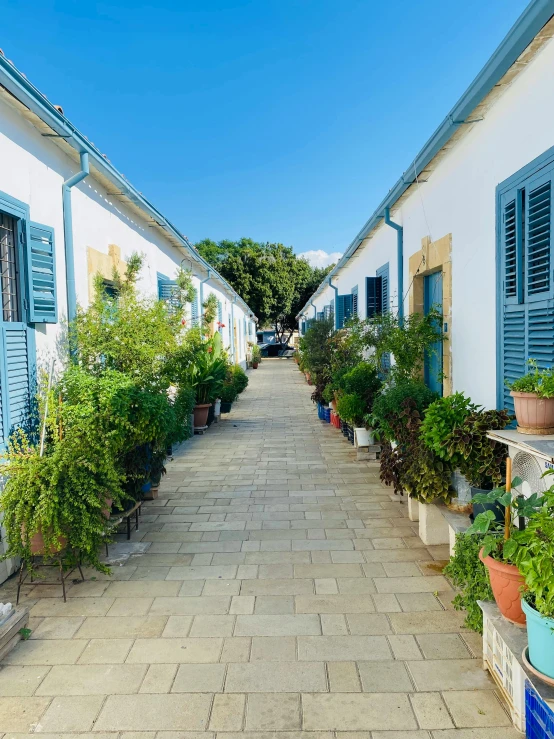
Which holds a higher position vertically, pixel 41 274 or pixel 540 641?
pixel 41 274

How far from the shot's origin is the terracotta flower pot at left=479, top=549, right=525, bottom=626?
2.48 meters

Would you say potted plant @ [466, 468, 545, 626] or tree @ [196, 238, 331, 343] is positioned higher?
tree @ [196, 238, 331, 343]

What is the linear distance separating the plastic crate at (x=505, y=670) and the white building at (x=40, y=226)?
354cm

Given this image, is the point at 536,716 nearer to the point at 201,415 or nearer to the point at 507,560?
the point at 507,560

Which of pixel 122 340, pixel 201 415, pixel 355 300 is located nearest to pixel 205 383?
pixel 201 415

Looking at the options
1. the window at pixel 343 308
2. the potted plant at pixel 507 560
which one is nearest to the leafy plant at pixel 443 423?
the potted plant at pixel 507 560

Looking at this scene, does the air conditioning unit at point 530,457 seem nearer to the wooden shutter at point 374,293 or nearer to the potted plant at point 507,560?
the potted plant at point 507,560

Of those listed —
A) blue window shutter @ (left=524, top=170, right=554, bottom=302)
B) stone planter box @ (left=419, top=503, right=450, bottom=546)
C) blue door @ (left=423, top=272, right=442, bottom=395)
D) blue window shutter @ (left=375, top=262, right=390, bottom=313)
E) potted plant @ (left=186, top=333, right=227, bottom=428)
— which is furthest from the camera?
potted plant @ (left=186, top=333, right=227, bottom=428)

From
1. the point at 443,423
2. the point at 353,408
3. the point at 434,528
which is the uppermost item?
the point at 443,423

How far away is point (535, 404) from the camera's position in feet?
10.1

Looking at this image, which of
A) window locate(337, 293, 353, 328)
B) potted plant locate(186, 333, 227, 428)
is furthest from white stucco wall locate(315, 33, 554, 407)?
window locate(337, 293, 353, 328)

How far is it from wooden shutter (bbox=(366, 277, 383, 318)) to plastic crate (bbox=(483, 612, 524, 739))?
7.36 meters

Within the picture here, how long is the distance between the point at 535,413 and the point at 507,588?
1.09 meters

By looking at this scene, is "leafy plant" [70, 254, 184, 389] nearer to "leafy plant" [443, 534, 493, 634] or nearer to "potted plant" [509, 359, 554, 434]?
"leafy plant" [443, 534, 493, 634]
